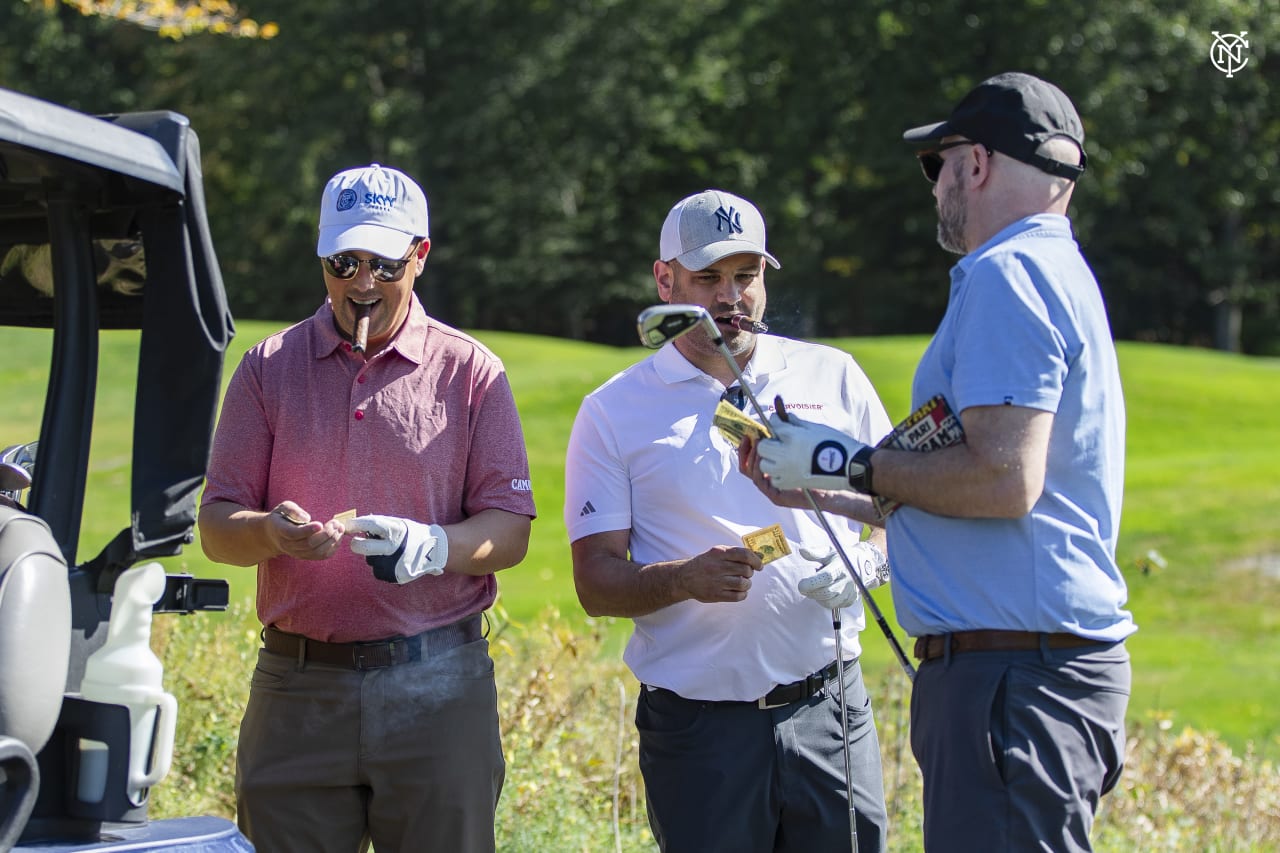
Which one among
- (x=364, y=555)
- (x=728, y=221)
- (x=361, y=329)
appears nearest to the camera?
(x=364, y=555)

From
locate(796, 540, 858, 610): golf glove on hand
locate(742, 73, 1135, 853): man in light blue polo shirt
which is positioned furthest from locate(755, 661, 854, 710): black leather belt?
locate(742, 73, 1135, 853): man in light blue polo shirt

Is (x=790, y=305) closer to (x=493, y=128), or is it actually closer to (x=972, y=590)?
(x=972, y=590)

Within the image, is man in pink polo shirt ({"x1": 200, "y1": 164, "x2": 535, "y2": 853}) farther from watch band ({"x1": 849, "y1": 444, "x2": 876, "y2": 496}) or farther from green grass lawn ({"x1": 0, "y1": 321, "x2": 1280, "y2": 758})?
watch band ({"x1": 849, "y1": 444, "x2": 876, "y2": 496})

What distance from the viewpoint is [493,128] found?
42312 millimetres

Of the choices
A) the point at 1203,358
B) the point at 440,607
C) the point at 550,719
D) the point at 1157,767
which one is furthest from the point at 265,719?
the point at 1203,358

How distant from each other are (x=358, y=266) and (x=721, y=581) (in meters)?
1.20

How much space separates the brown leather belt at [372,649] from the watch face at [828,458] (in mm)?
1133

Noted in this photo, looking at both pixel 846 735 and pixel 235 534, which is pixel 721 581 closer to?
pixel 846 735

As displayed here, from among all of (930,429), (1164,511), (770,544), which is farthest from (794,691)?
(1164,511)

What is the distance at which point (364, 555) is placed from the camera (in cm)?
353

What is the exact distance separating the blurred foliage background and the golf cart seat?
125 ft

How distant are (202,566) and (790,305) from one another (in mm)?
8630

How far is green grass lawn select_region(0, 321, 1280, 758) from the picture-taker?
901 centimetres

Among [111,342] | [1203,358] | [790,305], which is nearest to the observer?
[111,342]
